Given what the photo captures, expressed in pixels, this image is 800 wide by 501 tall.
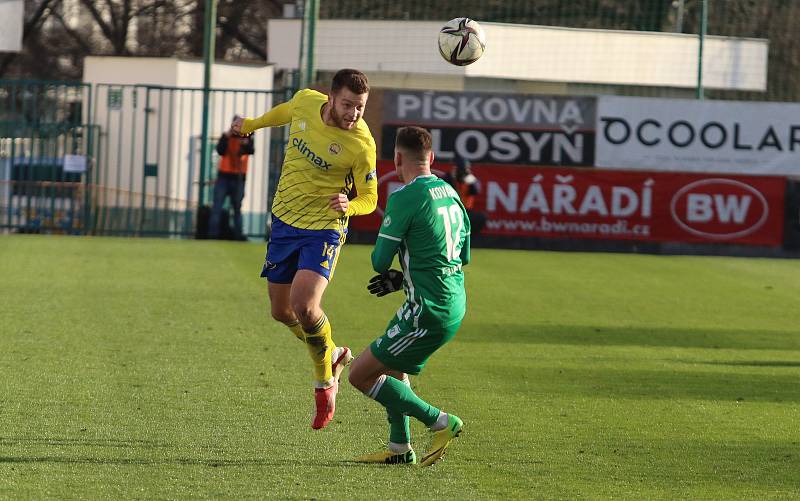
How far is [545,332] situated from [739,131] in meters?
11.4

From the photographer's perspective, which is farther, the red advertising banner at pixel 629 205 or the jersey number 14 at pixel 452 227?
the red advertising banner at pixel 629 205

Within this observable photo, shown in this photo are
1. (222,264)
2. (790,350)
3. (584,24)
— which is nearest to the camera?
(790,350)

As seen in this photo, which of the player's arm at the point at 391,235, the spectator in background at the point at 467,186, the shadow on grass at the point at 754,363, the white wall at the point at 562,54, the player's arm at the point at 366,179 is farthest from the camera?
the white wall at the point at 562,54

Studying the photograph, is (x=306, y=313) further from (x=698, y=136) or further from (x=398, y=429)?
(x=698, y=136)

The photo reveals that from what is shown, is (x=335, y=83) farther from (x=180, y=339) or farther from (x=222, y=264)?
(x=222, y=264)

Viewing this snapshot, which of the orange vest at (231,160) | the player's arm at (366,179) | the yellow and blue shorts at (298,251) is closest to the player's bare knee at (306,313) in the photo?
the yellow and blue shorts at (298,251)

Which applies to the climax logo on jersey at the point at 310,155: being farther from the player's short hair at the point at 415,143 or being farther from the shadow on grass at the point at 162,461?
the shadow on grass at the point at 162,461

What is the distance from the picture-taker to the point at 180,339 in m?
11.0

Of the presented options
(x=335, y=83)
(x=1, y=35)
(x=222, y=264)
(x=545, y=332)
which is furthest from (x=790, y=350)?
(x=1, y=35)

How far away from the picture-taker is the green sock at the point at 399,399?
671 centimetres

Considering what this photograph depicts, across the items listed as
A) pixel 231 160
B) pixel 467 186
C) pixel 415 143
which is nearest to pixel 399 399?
pixel 415 143

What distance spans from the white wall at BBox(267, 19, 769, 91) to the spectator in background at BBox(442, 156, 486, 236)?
6.82 m

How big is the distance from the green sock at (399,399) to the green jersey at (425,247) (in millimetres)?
334

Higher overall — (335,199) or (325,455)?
(335,199)
